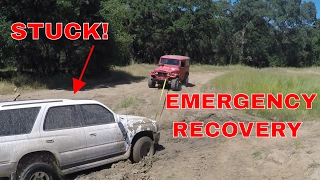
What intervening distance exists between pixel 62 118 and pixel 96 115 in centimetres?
80

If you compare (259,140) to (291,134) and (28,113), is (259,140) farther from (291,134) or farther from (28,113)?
(28,113)

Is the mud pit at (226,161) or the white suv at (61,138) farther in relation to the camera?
the mud pit at (226,161)

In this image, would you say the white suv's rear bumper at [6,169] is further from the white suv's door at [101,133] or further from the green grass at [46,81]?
the green grass at [46,81]

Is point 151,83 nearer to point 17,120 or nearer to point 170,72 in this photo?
point 170,72

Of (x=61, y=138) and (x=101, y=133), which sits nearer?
(x=61, y=138)

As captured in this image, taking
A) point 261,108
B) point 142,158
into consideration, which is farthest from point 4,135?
point 261,108

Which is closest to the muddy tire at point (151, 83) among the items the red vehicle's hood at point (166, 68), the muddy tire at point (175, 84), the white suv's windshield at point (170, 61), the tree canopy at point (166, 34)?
the red vehicle's hood at point (166, 68)

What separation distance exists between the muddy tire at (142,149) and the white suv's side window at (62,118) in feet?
5.23

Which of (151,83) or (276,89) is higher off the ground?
(151,83)

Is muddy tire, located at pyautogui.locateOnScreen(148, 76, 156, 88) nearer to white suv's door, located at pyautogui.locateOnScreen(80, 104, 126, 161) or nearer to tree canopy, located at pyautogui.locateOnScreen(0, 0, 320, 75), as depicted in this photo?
tree canopy, located at pyautogui.locateOnScreen(0, 0, 320, 75)

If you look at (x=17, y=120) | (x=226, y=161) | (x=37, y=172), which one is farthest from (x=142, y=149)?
(x=17, y=120)

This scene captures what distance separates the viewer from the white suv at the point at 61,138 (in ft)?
20.5

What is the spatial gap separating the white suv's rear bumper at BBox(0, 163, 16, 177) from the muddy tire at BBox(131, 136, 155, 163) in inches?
108

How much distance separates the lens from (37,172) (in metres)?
6.37
